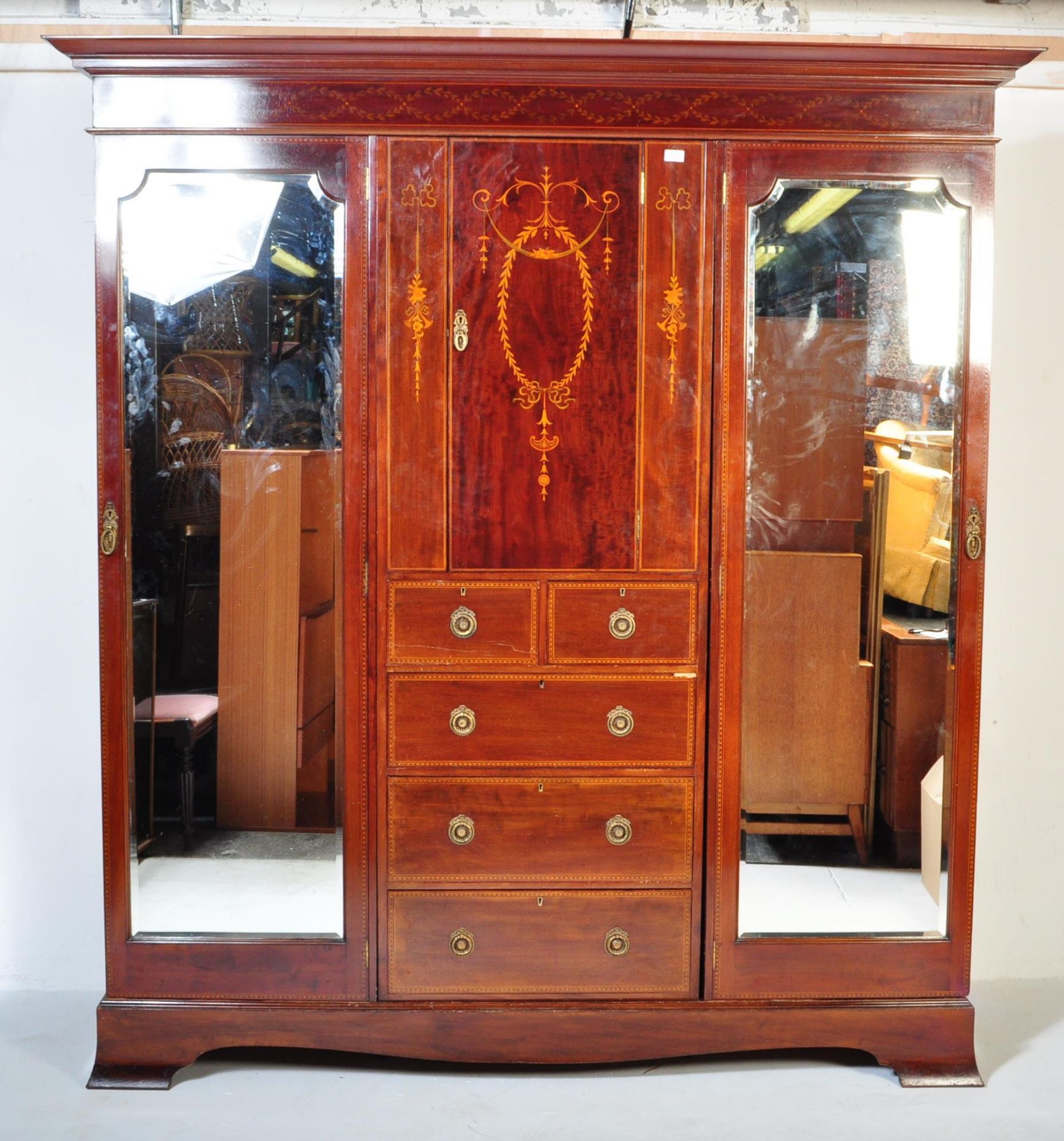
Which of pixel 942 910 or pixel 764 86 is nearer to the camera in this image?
pixel 764 86

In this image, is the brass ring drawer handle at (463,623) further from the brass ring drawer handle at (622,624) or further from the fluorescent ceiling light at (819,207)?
the fluorescent ceiling light at (819,207)

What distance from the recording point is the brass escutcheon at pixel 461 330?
2330 mm

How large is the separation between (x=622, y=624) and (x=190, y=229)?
1.25 metres

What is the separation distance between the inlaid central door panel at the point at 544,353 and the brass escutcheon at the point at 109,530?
28.5 inches

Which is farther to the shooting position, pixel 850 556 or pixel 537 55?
pixel 850 556

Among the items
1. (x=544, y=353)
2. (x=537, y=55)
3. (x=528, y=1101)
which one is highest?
(x=537, y=55)

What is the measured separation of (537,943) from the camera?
2.42 m

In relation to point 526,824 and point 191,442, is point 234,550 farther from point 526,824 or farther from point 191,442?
point 526,824

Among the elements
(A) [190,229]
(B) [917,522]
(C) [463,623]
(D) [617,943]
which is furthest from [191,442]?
(B) [917,522]

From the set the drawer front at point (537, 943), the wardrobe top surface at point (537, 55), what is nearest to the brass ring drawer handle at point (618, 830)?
the drawer front at point (537, 943)

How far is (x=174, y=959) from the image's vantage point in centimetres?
243

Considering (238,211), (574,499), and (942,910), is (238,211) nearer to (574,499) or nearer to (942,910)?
(574,499)

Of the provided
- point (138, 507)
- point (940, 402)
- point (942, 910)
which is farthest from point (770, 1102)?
point (138, 507)

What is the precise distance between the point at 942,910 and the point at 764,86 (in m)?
1.82
